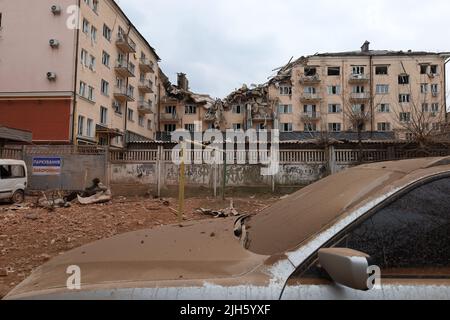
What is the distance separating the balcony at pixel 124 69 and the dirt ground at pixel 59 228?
2547 centimetres

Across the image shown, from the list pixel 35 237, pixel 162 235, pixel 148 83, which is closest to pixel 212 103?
pixel 148 83

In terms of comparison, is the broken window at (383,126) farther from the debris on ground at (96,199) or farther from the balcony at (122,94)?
the debris on ground at (96,199)

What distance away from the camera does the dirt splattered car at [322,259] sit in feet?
5.02

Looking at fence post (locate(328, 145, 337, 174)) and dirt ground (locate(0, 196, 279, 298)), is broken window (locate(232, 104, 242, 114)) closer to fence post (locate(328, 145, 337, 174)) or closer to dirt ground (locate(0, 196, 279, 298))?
fence post (locate(328, 145, 337, 174))

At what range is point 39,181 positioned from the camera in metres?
16.7

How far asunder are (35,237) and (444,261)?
7192 mm

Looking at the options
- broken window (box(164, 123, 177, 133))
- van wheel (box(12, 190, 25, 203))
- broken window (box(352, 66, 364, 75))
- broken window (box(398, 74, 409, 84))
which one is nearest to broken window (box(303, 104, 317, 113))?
broken window (box(352, 66, 364, 75))

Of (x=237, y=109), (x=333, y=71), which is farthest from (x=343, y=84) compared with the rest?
(x=237, y=109)

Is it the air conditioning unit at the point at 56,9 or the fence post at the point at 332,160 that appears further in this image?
the air conditioning unit at the point at 56,9

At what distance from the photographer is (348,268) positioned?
1.42 m

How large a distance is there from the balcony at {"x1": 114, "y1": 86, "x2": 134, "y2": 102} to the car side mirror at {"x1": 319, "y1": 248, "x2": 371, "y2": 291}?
3519 cm

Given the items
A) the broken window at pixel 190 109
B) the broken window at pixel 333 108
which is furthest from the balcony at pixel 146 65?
the broken window at pixel 333 108

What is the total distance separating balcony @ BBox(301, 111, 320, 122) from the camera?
44.1 metres
